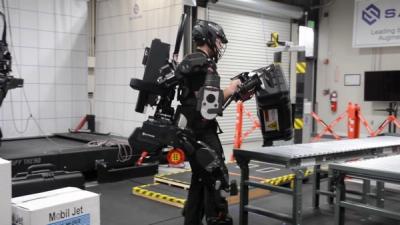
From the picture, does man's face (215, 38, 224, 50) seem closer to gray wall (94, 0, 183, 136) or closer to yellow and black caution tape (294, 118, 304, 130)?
yellow and black caution tape (294, 118, 304, 130)

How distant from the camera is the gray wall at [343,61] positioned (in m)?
10.2

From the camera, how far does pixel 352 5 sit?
35.3 ft

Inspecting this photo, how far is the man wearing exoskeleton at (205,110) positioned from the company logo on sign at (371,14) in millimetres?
7815

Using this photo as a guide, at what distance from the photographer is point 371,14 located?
10062 mm

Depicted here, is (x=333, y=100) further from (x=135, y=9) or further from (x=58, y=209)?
(x=58, y=209)

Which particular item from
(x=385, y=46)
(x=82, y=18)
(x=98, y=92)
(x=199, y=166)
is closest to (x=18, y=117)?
(x=98, y=92)

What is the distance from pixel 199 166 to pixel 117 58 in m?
5.79

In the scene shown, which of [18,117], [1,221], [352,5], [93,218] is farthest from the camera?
[352,5]

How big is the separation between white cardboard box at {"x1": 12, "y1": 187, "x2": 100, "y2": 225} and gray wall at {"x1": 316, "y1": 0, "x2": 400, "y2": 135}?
30.7 feet

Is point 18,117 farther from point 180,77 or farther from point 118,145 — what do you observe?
point 180,77

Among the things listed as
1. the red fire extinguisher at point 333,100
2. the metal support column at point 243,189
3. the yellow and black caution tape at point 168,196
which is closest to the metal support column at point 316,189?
the yellow and black caution tape at point 168,196

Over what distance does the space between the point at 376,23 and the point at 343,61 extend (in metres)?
1.35

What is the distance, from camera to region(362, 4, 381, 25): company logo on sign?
392 inches

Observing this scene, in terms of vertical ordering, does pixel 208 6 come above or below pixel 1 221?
above
